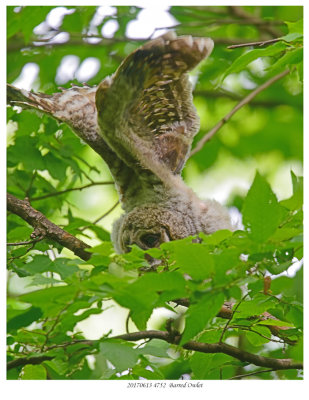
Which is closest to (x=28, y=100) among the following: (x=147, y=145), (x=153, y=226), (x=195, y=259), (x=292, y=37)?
(x=147, y=145)

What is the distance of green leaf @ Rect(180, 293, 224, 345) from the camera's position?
3.43ft

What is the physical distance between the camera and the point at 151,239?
182 cm

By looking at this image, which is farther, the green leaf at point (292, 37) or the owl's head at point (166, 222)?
the owl's head at point (166, 222)

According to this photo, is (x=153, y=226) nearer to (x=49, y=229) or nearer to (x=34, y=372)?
(x=49, y=229)

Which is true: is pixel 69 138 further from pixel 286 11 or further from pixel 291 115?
pixel 291 115

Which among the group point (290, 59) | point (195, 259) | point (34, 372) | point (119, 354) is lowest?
point (34, 372)

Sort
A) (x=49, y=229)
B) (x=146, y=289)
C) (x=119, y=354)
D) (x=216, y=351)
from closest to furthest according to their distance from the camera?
(x=146, y=289) < (x=119, y=354) < (x=216, y=351) < (x=49, y=229)

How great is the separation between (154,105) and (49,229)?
1.51 feet

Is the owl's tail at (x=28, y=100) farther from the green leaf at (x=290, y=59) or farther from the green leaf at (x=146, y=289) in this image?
the green leaf at (x=146, y=289)

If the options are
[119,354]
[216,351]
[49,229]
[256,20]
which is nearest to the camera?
[119,354]

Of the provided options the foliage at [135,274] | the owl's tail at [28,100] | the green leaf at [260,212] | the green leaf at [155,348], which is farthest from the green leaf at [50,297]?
the owl's tail at [28,100]

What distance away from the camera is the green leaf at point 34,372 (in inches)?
56.8

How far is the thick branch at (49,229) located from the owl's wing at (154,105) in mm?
283
